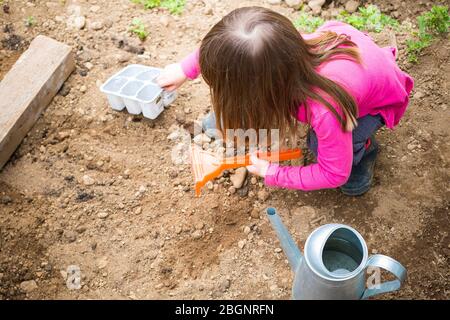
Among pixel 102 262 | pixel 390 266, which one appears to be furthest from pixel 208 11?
pixel 390 266

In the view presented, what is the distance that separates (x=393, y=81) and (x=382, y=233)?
1.86 feet

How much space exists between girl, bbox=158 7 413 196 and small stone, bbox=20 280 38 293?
34.1 inches

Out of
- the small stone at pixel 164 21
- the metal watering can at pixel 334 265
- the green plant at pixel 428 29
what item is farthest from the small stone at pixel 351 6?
the metal watering can at pixel 334 265

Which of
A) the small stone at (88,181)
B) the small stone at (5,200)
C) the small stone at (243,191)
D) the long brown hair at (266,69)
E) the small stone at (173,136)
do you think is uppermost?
the long brown hair at (266,69)

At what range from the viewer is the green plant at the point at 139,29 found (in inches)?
91.5

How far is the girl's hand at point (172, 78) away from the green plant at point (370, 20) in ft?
3.13

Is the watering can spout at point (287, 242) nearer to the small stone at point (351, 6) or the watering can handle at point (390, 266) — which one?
the watering can handle at point (390, 266)

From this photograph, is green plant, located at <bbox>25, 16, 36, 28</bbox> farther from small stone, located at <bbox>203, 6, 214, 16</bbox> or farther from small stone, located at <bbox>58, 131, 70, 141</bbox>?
small stone, located at <bbox>203, 6, 214, 16</bbox>

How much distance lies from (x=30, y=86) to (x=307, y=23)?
1343 mm

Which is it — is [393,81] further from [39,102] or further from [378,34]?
[39,102]

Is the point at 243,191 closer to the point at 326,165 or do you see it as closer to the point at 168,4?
the point at 326,165

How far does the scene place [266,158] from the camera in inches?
68.6

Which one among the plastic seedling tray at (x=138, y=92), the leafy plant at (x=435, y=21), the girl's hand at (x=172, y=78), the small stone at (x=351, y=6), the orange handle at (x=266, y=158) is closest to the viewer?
the orange handle at (x=266, y=158)
